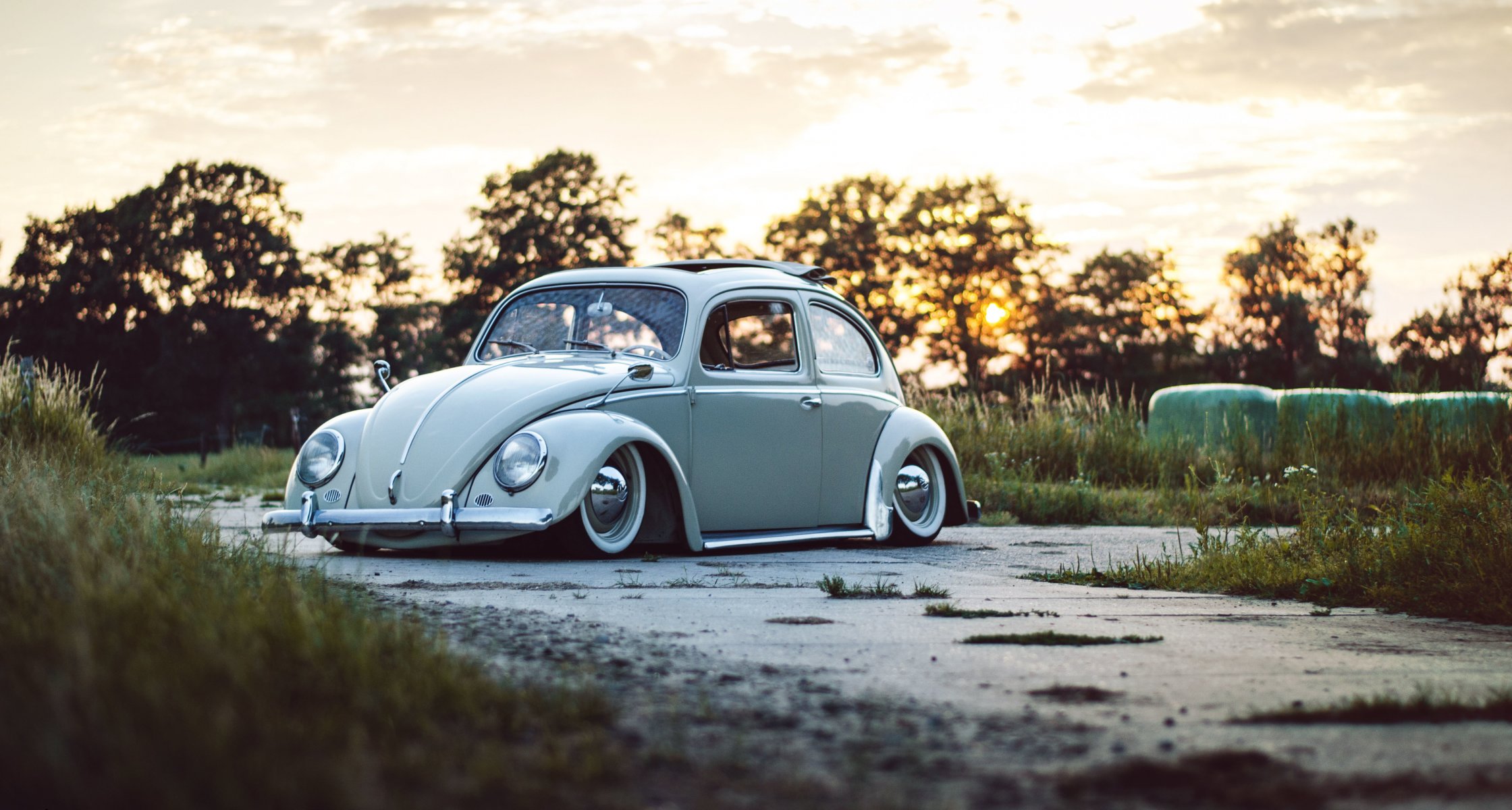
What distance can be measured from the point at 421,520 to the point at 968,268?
150 ft

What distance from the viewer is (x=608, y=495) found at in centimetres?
674

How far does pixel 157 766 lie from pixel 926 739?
129cm

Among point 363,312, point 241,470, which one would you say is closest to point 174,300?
point 363,312

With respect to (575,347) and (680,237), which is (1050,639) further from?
(680,237)

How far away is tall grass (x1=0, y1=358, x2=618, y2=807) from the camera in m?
1.81

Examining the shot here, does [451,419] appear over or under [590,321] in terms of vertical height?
under

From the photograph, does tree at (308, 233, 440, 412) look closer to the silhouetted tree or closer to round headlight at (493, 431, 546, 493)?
the silhouetted tree

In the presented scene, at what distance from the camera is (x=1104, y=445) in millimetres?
14633

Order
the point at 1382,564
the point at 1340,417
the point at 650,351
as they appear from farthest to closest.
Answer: the point at 1340,417 < the point at 650,351 < the point at 1382,564

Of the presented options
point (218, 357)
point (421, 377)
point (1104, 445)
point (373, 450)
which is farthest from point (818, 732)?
point (218, 357)

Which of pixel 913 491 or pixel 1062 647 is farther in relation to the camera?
pixel 913 491

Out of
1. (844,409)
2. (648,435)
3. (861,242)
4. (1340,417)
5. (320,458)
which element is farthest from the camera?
(861,242)

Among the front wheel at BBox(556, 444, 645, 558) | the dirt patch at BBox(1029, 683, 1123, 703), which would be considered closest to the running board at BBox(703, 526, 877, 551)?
the front wheel at BBox(556, 444, 645, 558)

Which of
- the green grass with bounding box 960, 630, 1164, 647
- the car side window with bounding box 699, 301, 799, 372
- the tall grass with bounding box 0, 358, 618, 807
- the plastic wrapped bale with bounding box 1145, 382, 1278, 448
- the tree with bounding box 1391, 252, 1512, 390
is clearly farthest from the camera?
the tree with bounding box 1391, 252, 1512, 390
